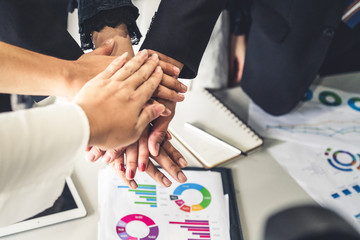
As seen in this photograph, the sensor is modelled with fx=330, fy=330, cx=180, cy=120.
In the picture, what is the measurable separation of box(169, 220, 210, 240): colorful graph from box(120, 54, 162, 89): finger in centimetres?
31

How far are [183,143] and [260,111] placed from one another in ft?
1.03

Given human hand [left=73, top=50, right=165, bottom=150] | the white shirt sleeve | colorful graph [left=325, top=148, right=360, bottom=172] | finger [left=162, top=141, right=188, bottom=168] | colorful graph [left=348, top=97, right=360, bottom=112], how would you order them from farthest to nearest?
colorful graph [left=348, top=97, right=360, bottom=112] → colorful graph [left=325, top=148, right=360, bottom=172] → finger [left=162, top=141, right=188, bottom=168] → human hand [left=73, top=50, right=165, bottom=150] → the white shirt sleeve

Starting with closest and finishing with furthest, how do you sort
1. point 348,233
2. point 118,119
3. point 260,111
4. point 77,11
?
point 348,233 → point 118,119 → point 77,11 → point 260,111

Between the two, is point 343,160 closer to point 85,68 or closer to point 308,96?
point 308,96

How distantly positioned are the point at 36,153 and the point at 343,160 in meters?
0.78

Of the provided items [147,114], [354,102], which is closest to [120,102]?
[147,114]

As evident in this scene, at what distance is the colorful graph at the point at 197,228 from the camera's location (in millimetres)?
680

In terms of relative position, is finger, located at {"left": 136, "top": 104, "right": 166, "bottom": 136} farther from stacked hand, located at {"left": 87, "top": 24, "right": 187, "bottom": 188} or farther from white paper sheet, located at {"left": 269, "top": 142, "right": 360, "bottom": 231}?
white paper sheet, located at {"left": 269, "top": 142, "right": 360, "bottom": 231}

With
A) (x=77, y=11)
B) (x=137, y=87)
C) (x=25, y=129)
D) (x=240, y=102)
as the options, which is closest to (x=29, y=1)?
(x=77, y=11)

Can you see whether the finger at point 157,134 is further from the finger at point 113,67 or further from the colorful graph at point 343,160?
the colorful graph at point 343,160

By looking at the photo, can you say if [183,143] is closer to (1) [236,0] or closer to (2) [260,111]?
(2) [260,111]

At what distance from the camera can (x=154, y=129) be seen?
30.6 inches

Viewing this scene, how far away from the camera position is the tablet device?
2.14 ft

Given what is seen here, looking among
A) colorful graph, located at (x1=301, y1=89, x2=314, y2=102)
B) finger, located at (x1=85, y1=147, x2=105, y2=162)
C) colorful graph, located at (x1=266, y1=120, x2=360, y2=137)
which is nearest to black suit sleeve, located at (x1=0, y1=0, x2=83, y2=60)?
finger, located at (x1=85, y1=147, x2=105, y2=162)
